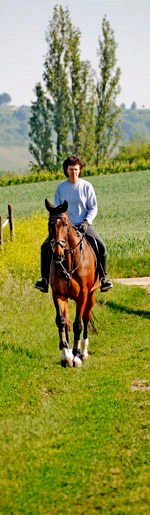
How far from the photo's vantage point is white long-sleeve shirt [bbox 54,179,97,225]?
27.0ft

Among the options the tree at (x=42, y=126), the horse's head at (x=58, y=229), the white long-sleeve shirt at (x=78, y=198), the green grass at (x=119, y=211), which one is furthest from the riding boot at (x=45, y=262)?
the tree at (x=42, y=126)

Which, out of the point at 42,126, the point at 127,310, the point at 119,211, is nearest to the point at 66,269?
the point at 127,310

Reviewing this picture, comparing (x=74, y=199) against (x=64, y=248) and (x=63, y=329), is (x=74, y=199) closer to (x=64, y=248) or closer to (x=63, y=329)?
(x=64, y=248)

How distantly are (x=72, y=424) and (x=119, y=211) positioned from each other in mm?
27716

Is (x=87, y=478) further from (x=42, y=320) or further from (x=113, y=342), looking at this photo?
(x=42, y=320)

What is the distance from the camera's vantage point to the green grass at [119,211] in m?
19.0

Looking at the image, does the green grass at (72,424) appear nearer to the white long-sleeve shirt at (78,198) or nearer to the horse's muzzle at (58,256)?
the horse's muzzle at (58,256)

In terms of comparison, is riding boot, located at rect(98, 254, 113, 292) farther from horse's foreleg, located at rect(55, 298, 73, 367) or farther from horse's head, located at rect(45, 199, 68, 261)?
horse's head, located at rect(45, 199, 68, 261)

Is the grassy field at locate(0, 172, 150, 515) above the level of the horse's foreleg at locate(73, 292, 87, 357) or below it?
below

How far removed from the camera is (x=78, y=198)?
8.27 m

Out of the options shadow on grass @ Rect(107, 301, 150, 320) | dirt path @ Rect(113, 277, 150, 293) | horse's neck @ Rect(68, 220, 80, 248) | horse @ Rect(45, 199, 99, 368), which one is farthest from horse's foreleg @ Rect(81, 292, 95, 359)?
dirt path @ Rect(113, 277, 150, 293)

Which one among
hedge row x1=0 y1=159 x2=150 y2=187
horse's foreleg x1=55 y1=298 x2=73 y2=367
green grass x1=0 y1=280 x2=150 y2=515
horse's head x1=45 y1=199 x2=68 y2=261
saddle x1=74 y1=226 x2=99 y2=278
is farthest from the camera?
hedge row x1=0 y1=159 x2=150 y2=187

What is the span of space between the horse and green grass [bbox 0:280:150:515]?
66 cm

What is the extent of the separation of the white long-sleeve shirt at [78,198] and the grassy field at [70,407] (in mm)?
2192
